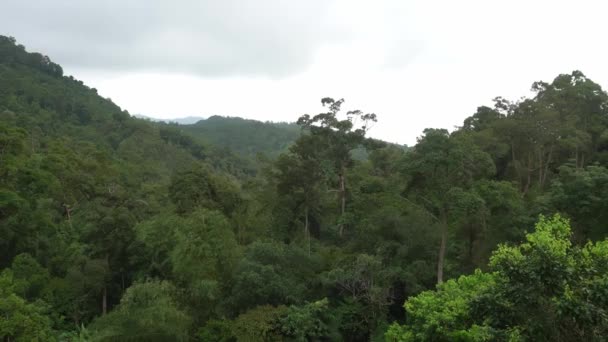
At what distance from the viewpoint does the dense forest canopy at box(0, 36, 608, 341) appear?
8.62 m

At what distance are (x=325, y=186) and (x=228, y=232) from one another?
644cm

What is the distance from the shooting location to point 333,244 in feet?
73.0

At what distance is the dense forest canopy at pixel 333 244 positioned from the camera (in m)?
8.62

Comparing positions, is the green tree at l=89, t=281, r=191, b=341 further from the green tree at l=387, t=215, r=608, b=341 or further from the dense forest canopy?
the green tree at l=387, t=215, r=608, b=341

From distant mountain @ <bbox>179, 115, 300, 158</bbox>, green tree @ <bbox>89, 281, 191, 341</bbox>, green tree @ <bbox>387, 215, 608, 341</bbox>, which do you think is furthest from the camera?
distant mountain @ <bbox>179, 115, 300, 158</bbox>

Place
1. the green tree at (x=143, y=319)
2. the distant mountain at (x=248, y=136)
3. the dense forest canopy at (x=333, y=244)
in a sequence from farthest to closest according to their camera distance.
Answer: the distant mountain at (x=248, y=136) < the green tree at (x=143, y=319) < the dense forest canopy at (x=333, y=244)

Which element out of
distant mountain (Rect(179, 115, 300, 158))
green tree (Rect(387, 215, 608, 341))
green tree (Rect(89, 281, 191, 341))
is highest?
distant mountain (Rect(179, 115, 300, 158))

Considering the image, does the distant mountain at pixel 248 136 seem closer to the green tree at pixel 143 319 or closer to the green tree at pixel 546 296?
the green tree at pixel 143 319

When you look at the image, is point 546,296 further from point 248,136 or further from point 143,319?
point 248,136

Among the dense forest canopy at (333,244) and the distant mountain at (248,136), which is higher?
the distant mountain at (248,136)

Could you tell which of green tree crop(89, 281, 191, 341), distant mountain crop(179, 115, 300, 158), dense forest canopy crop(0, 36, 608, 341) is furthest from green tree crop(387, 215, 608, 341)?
distant mountain crop(179, 115, 300, 158)

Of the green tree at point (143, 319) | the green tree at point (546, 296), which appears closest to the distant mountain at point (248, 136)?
the green tree at point (143, 319)

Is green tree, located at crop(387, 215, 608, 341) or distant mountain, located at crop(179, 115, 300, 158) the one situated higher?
distant mountain, located at crop(179, 115, 300, 158)

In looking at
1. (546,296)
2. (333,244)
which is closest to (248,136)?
(333,244)
